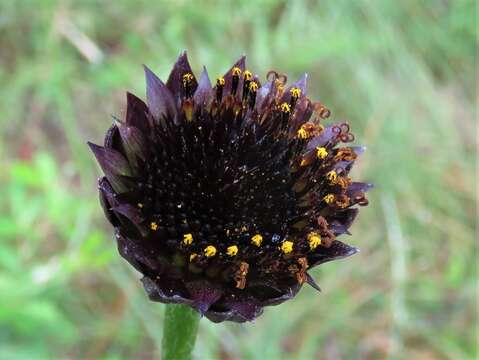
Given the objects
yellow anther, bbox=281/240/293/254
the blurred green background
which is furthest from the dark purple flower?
the blurred green background

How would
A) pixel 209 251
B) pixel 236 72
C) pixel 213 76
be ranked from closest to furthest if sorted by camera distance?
pixel 209 251 → pixel 236 72 → pixel 213 76

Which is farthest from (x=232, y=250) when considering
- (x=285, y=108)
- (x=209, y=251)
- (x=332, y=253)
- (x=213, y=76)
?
(x=213, y=76)

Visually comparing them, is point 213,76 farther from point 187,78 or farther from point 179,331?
point 179,331

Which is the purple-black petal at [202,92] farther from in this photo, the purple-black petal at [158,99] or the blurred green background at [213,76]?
the blurred green background at [213,76]

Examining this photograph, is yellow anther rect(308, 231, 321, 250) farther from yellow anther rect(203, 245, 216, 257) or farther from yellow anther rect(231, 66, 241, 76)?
yellow anther rect(231, 66, 241, 76)

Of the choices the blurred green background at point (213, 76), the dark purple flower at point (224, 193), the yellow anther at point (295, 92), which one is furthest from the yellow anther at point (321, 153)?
the blurred green background at point (213, 76)

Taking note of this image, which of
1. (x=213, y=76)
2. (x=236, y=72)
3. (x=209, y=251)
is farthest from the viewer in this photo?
(x=213, y=76)
